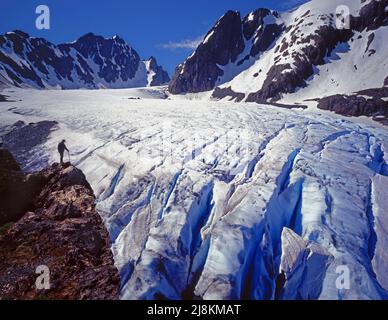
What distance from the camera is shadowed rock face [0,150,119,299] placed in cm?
1270

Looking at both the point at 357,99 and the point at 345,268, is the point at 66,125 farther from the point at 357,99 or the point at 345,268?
the point at 357,99

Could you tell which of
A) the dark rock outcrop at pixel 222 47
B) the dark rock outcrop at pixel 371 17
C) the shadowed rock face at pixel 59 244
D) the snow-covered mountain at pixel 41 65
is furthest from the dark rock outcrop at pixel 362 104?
the snow-covered mountain at pixel 41 65

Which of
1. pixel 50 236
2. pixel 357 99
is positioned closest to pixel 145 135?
pixel 50 236

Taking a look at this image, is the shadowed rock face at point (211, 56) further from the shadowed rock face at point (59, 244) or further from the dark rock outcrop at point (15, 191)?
the shadowed rock face at point (59, 244)

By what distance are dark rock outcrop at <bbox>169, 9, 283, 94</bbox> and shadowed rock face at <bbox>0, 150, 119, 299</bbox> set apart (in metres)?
94.2

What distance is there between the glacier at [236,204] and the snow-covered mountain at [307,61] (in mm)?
35921

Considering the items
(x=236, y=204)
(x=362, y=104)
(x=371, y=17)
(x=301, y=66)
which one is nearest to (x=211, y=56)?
(x=301, y=66)

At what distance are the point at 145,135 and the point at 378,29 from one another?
75646 millimetres

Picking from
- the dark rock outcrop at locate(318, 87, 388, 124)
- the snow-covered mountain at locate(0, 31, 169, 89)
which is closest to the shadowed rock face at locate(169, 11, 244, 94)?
the snow-covered mountain at locate(0, 31, 169, 89)

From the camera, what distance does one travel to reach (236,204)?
15.7 metres

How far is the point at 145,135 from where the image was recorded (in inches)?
903

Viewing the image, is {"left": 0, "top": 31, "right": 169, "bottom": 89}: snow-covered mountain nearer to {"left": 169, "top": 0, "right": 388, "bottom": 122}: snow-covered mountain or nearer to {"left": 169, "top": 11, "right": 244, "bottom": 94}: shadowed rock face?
{"left": 169, "top": 11, "right": 244, "bottom": 94}: shadowed rock face

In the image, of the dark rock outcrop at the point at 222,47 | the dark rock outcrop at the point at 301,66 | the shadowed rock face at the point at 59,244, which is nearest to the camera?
the shadowed rock face at the point at 59,244

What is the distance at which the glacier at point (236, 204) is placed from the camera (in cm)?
1298
